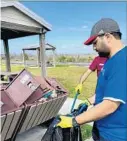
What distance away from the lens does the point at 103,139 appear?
2.04 meters

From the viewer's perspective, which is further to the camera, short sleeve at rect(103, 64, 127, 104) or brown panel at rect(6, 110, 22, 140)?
brown panel at rect(6, 110, 22, 140)

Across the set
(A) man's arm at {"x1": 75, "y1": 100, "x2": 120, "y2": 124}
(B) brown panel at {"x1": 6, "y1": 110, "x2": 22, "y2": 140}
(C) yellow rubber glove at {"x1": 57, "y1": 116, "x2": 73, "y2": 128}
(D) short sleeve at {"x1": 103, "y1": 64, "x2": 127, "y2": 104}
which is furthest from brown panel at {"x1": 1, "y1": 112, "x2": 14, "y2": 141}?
(D) short sleeve at {"x1": 103, "y1": 64, "x2": 127, "y2": 104}

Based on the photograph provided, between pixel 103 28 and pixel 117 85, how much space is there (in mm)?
463

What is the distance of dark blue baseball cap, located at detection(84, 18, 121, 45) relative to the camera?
1959mm

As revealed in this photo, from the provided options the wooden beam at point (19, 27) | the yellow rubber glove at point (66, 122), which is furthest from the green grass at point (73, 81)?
the yellow rubber glove at point (66, 122)

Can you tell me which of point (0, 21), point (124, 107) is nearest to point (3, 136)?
point (124, 107)

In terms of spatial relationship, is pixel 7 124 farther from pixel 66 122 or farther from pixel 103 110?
pixel 103 110

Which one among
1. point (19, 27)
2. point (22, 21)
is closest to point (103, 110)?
point (19, 27)

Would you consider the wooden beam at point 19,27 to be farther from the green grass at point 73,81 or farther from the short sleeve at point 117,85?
the short sleeve at point 117,85

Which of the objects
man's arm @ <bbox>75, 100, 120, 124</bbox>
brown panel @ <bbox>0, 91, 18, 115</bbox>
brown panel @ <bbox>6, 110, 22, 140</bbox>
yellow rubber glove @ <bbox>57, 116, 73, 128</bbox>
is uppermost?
man's arm @ <bbox>75, 100, 120, 124</bbox>

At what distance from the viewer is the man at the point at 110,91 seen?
1.79 metres

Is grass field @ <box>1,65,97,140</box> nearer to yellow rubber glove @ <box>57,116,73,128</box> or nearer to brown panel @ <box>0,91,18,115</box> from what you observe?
brown panel @ <box>0,91,18,115</box>

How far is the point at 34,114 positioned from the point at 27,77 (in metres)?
0.61

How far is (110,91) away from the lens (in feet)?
5.88
